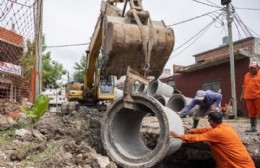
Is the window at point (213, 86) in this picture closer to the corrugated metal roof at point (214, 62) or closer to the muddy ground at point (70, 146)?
the corrugated metal roof at point (214, 62)

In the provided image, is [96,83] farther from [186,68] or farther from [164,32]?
[186,68]

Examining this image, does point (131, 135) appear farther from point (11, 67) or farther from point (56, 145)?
point (11, 67)

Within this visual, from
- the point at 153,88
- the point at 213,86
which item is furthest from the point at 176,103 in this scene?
the point at 213,86

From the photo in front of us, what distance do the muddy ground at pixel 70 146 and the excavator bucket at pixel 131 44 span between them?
1250 millimetres

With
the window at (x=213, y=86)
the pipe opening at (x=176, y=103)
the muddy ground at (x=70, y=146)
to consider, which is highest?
the window at (x=213, y=86)

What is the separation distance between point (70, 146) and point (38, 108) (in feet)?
4.86

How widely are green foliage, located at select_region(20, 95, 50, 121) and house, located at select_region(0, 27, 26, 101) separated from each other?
138cm

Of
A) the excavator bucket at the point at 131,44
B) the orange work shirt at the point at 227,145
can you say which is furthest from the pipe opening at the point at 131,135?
the excavator bucket at the point at 131,44

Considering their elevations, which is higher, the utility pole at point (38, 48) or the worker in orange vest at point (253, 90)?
the utility pole at point (38, 48)

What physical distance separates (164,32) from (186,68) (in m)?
12.6

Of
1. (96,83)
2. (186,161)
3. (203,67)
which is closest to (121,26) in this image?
(186,161)

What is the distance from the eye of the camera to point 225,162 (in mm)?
4809

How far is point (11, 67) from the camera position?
7.30 metres

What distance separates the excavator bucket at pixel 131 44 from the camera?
4.95 metres
